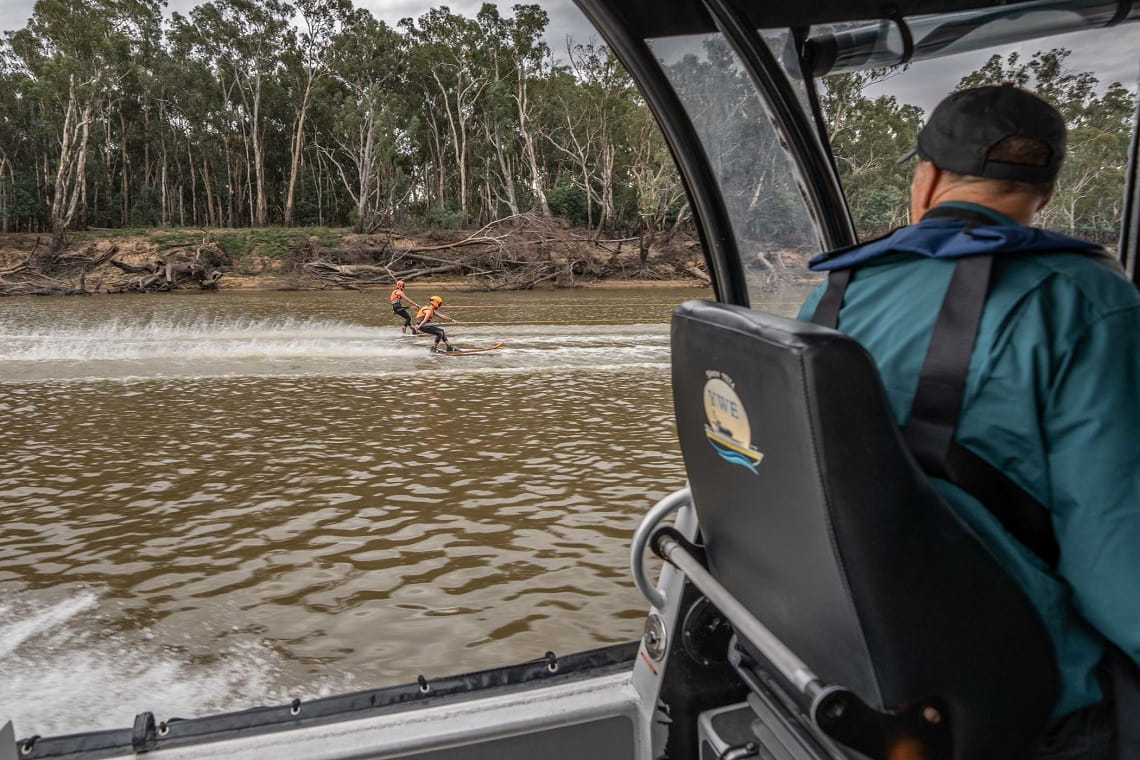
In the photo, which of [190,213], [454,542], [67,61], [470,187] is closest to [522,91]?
[470,187]

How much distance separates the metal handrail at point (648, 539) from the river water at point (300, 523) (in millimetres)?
1483

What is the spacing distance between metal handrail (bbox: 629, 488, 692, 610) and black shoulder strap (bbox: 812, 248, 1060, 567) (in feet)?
2.37

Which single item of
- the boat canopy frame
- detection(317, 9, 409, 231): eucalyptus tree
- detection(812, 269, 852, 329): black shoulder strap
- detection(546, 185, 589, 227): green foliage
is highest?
detection(317, 9, 409, 231): eucalyptus tree

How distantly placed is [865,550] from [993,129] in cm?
77

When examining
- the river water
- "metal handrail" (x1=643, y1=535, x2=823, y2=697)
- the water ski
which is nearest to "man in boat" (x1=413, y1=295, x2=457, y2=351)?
the water ski

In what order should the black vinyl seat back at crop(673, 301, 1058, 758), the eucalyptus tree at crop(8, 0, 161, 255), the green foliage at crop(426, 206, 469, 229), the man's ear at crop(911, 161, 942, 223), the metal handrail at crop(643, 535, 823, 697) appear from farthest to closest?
the green foliage at crop(426, 206, 469, 229) → the eucalyptus tree at crop(8, 0, 161, 255) → the man's ear at crop(911, 161, 942, 223) → the metal handrail at crop(643, 535, 823, 697) → the black vinyl seat back at crop(673, 301, 1058, 758)

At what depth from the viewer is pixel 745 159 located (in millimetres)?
3201

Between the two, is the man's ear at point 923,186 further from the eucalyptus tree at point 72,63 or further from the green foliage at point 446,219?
the green foliage at point 446,219

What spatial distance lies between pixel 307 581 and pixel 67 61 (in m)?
44.8

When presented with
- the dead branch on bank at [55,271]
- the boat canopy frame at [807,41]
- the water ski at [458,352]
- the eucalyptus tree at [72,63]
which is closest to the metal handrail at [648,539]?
the boat canopy frame at [807,41]

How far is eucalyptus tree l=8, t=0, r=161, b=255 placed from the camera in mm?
40031

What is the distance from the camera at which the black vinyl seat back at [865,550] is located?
1.21 metres

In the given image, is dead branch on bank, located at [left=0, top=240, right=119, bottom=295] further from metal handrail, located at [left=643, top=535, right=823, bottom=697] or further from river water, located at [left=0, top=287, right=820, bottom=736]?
metal handrail, located at [left=643, top=535, right=823, bottom=697]

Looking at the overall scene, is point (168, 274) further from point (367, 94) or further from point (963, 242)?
point (963, 242)
